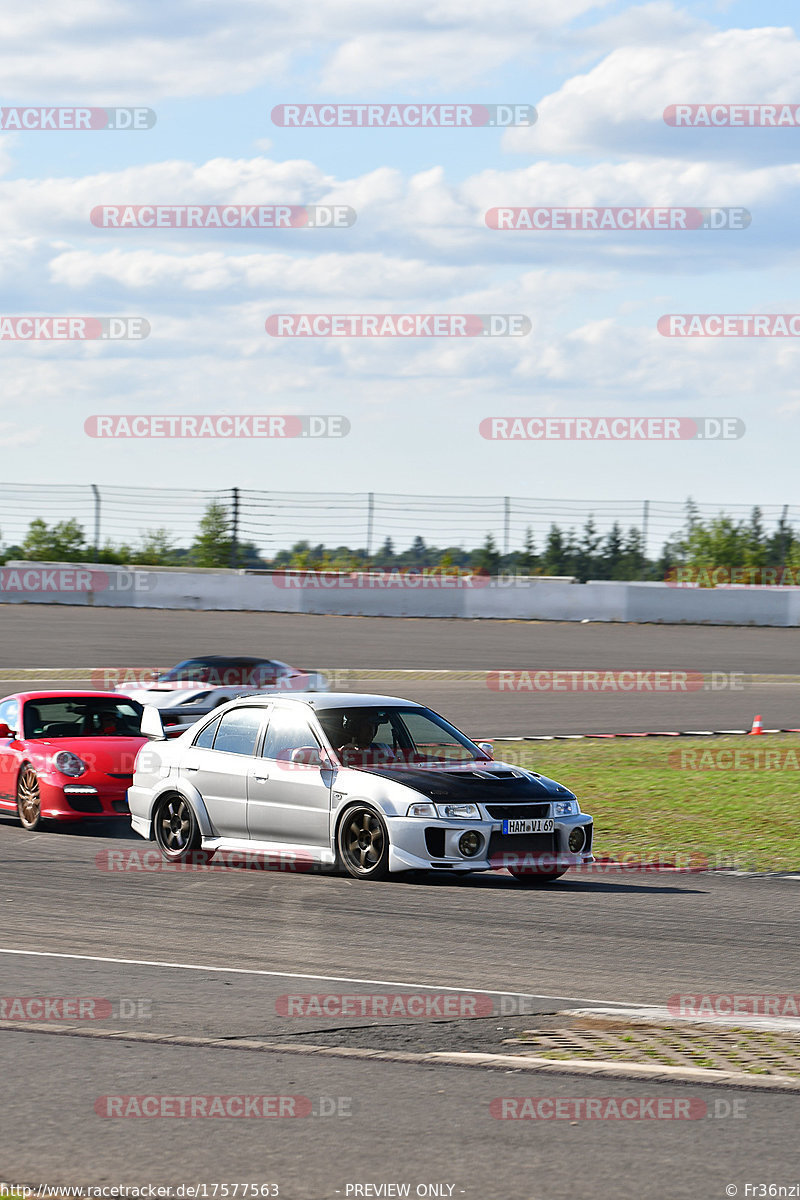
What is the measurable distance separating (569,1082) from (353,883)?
5298 mm

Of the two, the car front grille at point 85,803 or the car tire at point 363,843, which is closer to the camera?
the car tire at point 363,843

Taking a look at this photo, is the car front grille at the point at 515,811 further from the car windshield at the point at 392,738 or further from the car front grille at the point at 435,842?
the car windshield at the point at 392,738

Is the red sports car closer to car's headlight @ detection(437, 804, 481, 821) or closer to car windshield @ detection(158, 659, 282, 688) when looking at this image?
car's headlight @ detection(437, 804, 481, 821)

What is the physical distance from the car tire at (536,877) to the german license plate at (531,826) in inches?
14.2

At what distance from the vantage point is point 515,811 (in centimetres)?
1091

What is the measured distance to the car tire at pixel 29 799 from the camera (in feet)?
45.8

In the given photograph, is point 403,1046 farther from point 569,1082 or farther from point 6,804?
point 6,804

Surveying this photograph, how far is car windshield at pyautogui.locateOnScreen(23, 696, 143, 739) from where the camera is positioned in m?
14.6

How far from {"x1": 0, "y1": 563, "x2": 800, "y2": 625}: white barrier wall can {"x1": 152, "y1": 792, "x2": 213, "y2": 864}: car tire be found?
2502 cm

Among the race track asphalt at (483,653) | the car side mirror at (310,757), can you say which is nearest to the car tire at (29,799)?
the car side mirror at (310,757)

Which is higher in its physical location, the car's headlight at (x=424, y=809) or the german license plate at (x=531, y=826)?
the car's headlight at (x=424, y=809)

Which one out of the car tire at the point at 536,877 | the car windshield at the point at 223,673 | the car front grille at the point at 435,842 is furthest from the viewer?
the car windshield at the point at 223,673

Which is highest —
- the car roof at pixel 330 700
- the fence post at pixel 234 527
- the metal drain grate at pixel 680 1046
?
the fence post at pixel 234 527

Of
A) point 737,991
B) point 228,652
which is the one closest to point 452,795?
point 737,991
